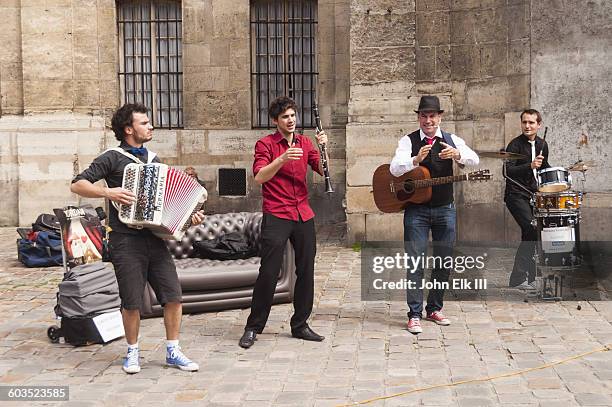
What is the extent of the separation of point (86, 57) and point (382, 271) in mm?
7343

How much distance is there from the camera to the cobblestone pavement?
234 inches

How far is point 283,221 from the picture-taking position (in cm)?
732

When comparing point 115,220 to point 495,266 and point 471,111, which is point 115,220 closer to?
point 495,266

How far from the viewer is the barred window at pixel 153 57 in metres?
15.6

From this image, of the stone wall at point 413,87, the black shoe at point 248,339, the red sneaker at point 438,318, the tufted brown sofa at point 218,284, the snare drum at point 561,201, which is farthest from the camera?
the stone wall at point 413,87

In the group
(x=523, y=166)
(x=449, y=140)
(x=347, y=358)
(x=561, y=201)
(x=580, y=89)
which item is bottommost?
(x=347, y=358)

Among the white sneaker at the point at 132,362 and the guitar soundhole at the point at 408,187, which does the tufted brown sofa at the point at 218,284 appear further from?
the white sneaker at the point at 132,362

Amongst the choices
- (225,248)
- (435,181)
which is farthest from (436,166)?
(225,248)

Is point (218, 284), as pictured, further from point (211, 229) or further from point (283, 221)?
point (283, 221)

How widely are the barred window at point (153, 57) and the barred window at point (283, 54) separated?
1.32m

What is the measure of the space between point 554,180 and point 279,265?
2855 mm

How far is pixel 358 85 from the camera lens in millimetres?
12555

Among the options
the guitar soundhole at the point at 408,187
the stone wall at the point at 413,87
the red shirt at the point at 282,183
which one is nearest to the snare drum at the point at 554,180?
the guitar soundhole at the point at 408,187

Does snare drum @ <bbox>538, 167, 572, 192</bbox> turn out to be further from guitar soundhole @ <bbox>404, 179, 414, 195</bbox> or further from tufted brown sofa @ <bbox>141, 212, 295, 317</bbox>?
tufted brown sofa @ <bbox>141, 212, 295, 317</bbox>
